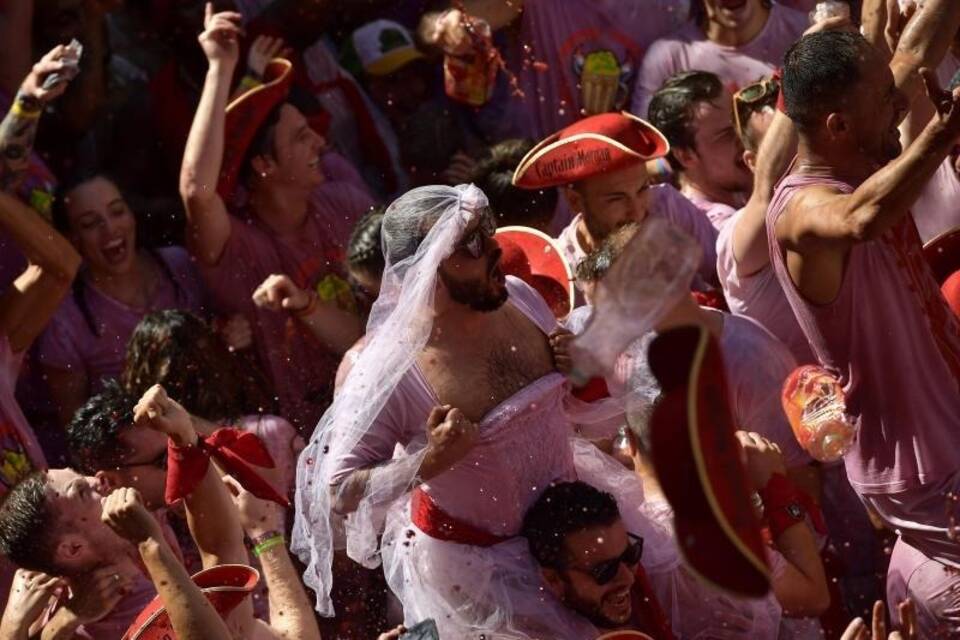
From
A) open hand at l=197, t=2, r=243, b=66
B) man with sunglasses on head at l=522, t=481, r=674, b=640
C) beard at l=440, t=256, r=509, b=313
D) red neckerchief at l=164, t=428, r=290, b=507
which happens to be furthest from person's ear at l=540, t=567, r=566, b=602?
open hand at l=197, t=2, r=243, b=66

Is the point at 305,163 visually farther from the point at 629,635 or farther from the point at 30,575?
the point at 629,635

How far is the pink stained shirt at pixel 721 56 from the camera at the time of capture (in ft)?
23.2

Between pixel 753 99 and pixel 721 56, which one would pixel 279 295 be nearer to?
pixel 753 99

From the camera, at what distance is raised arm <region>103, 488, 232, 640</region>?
169 inches

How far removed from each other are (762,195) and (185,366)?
68.3 inches

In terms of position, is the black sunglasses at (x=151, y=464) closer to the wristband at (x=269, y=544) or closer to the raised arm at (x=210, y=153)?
the wristband at (x=269, y=544)

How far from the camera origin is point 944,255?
5207mm

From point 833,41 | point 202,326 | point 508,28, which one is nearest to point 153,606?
point 202,326

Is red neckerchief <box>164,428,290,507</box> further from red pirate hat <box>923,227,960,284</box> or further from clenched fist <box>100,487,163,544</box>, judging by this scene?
red pirate hat <box>923,227,960,284</box>

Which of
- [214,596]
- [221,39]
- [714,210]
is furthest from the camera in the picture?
[221,39]

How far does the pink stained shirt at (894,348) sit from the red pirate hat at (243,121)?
8.68 feet

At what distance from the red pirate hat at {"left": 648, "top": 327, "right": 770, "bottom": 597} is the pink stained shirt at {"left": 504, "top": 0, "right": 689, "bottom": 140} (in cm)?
391

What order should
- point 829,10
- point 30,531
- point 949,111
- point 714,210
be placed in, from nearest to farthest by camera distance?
point 949,111 < point 30,531 < point 829,10 < point 714,210

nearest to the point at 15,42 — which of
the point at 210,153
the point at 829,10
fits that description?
the point at 210,153
